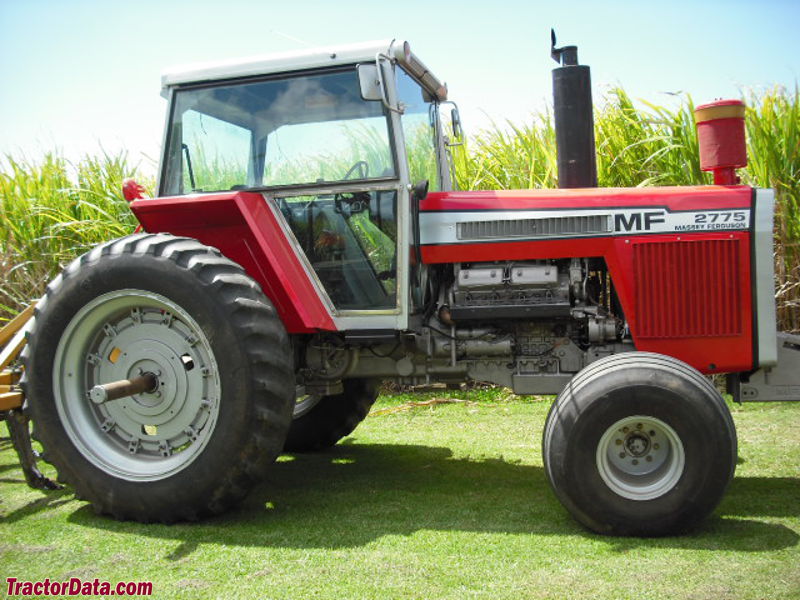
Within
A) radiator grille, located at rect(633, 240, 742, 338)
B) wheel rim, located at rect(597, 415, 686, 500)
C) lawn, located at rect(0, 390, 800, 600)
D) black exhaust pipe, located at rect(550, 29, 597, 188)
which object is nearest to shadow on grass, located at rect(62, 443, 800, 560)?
lawn, located at rect(0, 390, 800, 600)

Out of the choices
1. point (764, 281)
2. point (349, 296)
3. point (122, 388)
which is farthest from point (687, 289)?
point (122, 388)

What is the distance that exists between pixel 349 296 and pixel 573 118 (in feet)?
6.76

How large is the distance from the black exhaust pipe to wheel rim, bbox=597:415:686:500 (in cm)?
216

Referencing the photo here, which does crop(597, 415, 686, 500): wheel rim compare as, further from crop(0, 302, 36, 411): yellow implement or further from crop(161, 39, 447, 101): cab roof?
crop(0, 302, 36, 411): yellow implement

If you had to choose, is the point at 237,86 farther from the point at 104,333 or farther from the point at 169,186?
the point at 104,333

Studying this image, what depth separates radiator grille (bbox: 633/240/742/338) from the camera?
14.0 feet

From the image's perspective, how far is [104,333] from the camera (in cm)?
432

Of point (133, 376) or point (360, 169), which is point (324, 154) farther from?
point (133, 376)

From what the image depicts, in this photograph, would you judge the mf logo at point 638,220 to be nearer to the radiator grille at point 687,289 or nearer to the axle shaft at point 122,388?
the radiator grille at point 687,289

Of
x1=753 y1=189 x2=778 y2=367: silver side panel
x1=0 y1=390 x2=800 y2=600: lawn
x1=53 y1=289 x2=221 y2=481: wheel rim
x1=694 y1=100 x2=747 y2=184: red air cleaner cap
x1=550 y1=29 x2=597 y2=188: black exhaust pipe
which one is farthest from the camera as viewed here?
x1=550 y1=29 x2=597 y2=188: black exhaust pipe

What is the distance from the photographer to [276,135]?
4562 millimetres

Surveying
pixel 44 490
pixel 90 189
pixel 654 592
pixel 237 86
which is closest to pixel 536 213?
pixel 237 86

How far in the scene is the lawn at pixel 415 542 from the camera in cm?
310

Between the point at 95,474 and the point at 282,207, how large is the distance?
5.44ft
